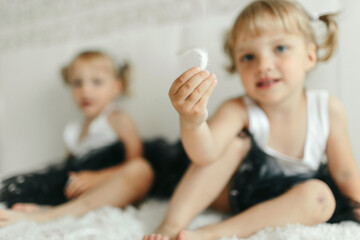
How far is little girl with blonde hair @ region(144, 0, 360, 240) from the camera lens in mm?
602

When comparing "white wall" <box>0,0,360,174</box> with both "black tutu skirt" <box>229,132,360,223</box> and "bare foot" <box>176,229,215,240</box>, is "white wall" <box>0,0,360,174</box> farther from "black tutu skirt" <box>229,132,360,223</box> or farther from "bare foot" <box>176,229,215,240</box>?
"bare foot" <box>176,229,215,240</box>

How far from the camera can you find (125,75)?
3.66 ft

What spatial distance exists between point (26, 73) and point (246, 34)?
0.96 m

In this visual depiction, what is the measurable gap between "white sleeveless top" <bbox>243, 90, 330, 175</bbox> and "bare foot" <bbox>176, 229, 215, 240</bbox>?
0.83 feet

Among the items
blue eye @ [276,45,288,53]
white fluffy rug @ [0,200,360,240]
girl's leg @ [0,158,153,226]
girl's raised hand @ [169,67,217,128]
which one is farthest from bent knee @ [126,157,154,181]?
blue eye @ [276,45,288,53]

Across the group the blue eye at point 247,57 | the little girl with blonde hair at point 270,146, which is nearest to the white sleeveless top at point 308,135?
the little girl with blonde hair at point 270,146

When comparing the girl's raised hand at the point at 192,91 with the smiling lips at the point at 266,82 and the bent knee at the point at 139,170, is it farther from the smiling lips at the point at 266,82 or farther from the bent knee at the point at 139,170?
the bent knee at the point at 139,170

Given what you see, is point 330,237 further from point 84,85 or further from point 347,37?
point 84,85

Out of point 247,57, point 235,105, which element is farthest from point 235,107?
point 247,57

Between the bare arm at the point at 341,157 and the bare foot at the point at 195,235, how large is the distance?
0.32 meters

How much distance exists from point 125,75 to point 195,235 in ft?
2.25

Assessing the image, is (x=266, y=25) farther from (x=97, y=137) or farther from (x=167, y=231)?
(x=97, y=137)

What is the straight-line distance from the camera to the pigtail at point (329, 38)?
76 cm

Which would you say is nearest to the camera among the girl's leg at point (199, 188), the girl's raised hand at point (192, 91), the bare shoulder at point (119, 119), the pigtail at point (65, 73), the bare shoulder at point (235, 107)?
the girl's raised hand at point (192, 91)
